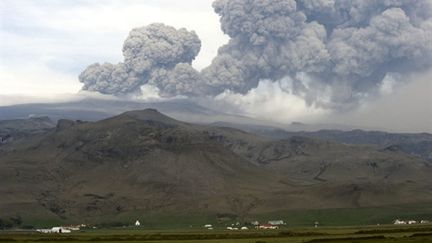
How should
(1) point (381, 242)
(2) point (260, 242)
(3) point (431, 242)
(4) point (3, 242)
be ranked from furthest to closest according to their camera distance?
(4) point (3, 242)
(2) point (260, 242)
(1) point (381, 242)
(3) point (431, 242)

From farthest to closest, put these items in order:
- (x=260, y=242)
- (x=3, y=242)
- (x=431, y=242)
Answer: (x=3, y=242), (x=260, y=242), (x=431, y=242)

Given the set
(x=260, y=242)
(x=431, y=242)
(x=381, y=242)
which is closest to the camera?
(x=431, y=242)

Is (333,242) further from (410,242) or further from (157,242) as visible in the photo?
(157,242)

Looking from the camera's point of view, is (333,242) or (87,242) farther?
(87,242)

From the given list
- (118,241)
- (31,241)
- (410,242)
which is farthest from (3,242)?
(410,242)

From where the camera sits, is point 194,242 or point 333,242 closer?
point 333,242

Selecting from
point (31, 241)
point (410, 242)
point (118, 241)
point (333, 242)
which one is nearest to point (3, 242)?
point (31, 241)

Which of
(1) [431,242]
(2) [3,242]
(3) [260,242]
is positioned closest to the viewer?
(1) [431,242]

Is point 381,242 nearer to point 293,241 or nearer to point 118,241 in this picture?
point 293,241
